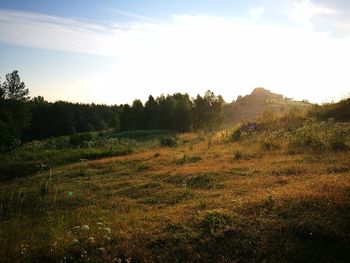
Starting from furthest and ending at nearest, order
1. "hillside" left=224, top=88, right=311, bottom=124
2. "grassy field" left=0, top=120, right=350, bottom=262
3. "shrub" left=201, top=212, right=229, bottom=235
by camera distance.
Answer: "hillside" left=224, top=88, right=311, bottom=124, "shrub" left=201, top=212, right=229, bottom=235, "grassy field" left=0, top=120, right=350, bottom=262

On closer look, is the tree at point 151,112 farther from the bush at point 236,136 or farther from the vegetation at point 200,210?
the vegetation at point 200,210

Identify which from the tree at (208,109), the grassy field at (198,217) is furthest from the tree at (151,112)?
the grassy field at (198,217)

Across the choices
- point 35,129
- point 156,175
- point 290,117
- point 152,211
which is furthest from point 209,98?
point 35,129

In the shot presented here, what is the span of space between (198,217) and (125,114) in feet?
187

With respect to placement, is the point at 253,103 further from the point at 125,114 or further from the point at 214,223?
the point at 214,223

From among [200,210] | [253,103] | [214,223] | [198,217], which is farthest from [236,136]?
[253,103]

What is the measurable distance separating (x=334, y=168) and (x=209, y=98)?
42062mm

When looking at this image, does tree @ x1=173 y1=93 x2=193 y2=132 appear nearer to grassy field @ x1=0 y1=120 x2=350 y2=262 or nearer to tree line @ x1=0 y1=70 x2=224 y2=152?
tree line @ x1=0 y1=70 x2=224 y2=152

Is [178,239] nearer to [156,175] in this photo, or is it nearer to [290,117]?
[156,175]

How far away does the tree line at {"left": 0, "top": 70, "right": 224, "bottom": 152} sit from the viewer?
50812 mm

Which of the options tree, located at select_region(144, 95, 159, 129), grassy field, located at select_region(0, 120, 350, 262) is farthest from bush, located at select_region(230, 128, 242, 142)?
tree, located at select_region(144, 95, 159, 129)

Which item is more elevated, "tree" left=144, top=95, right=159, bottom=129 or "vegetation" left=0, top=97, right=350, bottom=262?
"tree" left=144, top=95, right=159, bottom=129

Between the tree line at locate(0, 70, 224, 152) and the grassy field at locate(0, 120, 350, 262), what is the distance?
17.8 meters

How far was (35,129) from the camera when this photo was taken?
84500 mm
